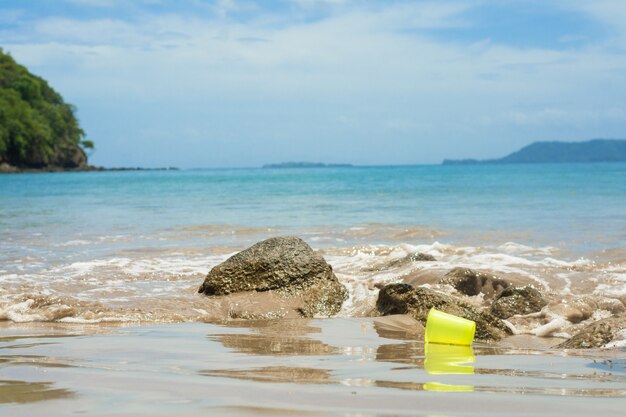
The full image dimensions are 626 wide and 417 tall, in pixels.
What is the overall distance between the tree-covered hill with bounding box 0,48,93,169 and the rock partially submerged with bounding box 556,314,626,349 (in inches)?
3285

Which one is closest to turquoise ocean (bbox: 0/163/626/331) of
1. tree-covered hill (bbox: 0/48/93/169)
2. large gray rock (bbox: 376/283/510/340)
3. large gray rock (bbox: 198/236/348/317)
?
large gray rock (bbox: 198/236/348/317)

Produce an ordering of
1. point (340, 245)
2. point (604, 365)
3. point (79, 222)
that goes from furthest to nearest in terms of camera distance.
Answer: point (79, 222), point (340, 245), point (604, 365)

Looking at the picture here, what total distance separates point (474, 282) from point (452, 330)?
10.6 feet

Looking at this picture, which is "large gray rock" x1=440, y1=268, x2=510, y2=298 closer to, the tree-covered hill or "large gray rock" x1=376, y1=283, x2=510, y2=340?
"large gray rock" x1=376, y1=283, x2=510, y2=340

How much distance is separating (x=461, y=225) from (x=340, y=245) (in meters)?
5.27

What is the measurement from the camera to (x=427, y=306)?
7.17 meters

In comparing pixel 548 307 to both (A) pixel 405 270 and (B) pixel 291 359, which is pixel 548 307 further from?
(B) pixel 291 359

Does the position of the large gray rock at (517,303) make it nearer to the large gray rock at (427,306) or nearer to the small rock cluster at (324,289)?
the small rock cluster at (324,289)

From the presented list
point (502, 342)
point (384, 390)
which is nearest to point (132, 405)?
point (384, 390)

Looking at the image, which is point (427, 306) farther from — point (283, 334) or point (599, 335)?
point (599, 335)

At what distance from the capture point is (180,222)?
20344 millimetres

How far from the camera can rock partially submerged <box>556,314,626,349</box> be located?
5.63 metres

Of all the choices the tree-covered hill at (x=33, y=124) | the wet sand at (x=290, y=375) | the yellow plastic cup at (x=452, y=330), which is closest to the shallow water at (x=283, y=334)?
the wet sand at (x=290, y=375)

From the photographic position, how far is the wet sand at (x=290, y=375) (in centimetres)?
333
